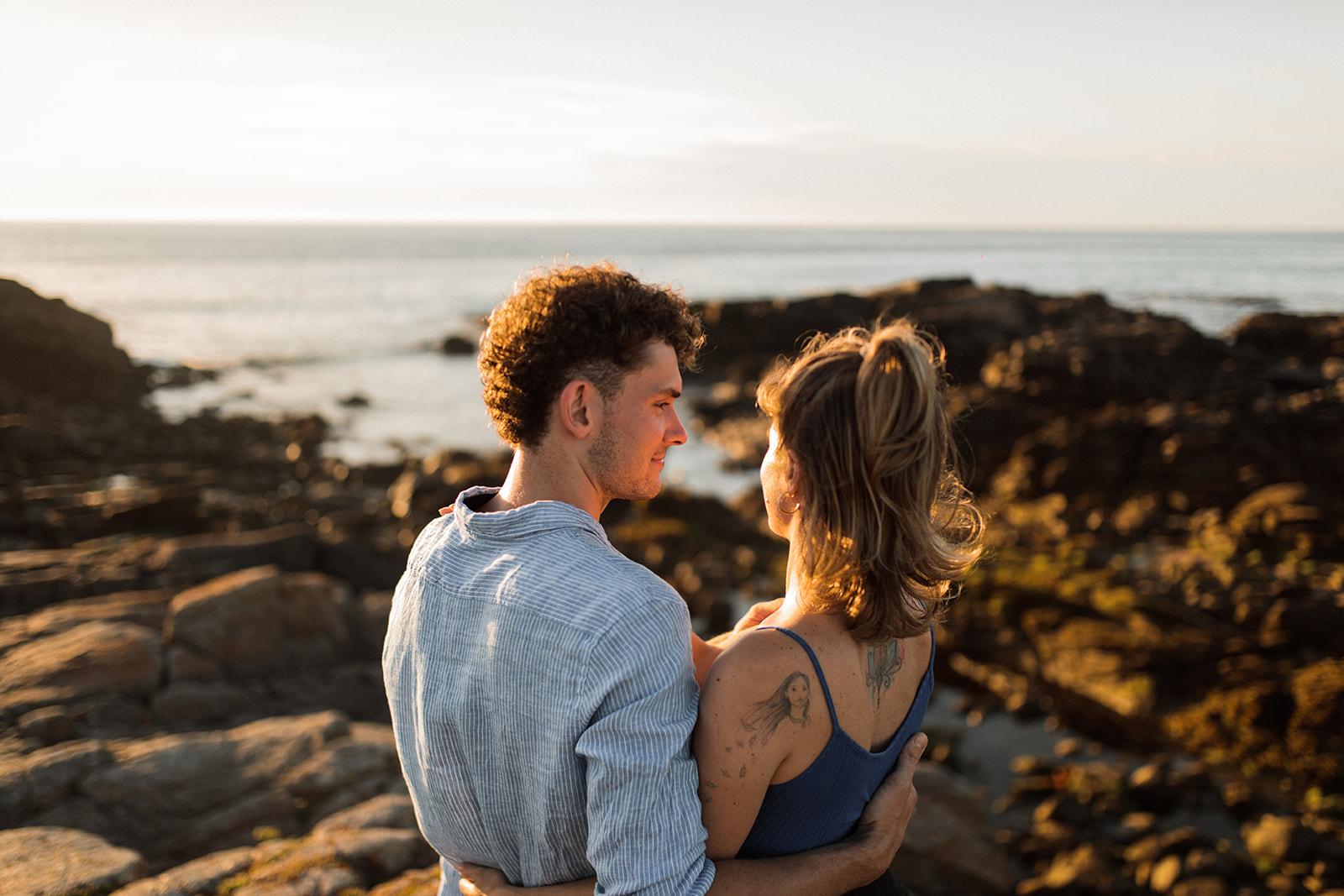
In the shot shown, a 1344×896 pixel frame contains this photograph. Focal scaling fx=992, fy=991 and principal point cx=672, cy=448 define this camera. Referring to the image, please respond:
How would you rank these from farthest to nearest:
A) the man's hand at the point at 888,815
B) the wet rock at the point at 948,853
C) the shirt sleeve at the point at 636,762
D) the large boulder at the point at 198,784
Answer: the wet rock at the point at 948,853, the large boulder at the point at 198,784, the man's hand at the point at 888,815, the shirt sleeve at the point at 636,762

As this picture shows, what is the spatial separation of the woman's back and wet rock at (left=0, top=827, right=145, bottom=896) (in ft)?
10.8

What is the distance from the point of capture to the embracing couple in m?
2.11

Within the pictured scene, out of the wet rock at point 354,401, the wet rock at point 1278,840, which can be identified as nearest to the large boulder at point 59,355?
the wet rock at point 354,401

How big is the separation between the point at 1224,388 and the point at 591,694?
2165cm

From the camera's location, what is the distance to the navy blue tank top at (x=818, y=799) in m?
2.42

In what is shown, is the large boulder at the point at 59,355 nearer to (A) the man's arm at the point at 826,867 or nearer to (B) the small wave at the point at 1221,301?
(A) the man's arm at the point at 826,867

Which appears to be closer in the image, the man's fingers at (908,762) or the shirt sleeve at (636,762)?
the shirt sleeve at (636,762)

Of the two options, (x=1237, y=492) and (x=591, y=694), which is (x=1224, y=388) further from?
(x=591, y=694)

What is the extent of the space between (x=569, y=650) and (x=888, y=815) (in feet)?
3.59

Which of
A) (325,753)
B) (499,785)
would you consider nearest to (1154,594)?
(325,753)

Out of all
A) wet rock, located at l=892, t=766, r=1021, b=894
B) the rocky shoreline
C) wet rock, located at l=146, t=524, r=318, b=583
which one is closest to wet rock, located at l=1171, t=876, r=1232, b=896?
the rocky shoreline

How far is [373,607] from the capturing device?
916 centimetres

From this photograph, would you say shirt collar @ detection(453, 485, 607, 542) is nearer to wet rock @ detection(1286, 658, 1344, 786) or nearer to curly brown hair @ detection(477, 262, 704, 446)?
curly brown hair @ detection(477, 262, 704, 446)

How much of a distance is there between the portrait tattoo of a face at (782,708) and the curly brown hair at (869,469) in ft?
0.70
